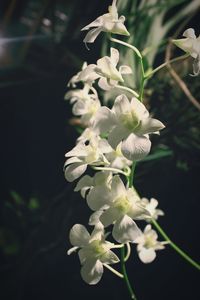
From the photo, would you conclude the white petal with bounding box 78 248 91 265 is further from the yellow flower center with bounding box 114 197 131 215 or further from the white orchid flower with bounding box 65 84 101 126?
the white orchid flower with bounding box 65 84 101 126

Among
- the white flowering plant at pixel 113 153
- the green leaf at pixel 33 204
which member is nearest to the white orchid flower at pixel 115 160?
the white flowering plant at pixel 113 153

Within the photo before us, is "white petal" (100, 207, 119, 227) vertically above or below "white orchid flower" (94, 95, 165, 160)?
below

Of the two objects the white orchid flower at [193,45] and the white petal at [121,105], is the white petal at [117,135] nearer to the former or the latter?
the white petal at [121,105]

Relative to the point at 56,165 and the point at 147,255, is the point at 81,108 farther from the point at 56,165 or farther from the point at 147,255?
the point at 56,165

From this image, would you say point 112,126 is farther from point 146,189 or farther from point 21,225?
point 21,225

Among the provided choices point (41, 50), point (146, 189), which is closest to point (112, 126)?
point (146, 189)

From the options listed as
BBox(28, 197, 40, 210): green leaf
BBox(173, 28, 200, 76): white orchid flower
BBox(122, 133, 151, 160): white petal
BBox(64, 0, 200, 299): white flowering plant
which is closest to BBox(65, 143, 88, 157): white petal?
BBox(64, 0, 200, 299): white flowering plant
